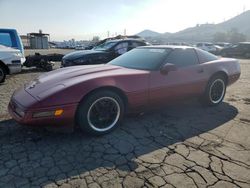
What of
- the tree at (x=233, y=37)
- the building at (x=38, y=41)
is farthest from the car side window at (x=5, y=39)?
the tree at (x=233, y=37)

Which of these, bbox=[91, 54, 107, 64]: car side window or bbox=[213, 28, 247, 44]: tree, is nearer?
bbox=[91, 54, 107, 64]: car side window

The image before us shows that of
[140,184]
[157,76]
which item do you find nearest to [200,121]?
[157,76]

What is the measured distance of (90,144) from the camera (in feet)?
11.2

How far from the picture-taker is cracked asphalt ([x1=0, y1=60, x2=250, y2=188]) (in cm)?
263

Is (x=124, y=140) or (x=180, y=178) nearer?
(x=180, y=178)

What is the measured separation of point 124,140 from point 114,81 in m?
0.87

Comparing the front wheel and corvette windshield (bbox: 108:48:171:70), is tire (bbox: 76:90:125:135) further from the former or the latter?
the front wheel

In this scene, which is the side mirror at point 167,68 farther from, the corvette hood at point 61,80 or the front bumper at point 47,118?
the front bumper at point 47,118

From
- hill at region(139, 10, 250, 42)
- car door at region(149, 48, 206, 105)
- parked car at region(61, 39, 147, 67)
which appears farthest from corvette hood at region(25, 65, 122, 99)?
hill at region(139, 10, 250, 42)

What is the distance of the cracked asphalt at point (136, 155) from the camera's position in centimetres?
263

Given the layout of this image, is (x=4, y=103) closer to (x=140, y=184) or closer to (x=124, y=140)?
(x=124, y=140)

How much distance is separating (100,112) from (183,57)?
207cm

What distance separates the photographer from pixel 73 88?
3371mm

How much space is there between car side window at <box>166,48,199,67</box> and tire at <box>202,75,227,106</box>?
602 mm
